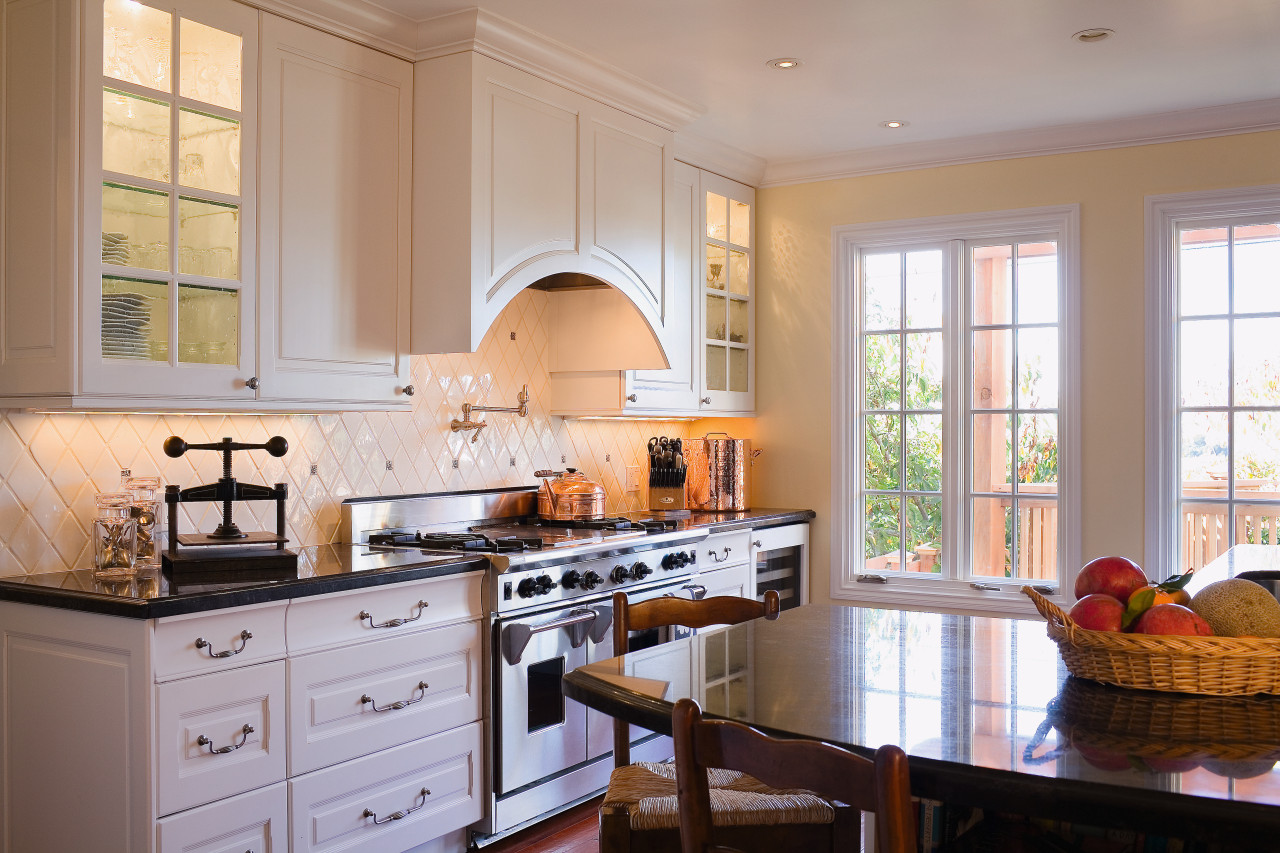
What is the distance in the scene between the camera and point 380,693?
114 inches

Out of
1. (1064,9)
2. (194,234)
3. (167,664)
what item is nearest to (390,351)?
(194,234)

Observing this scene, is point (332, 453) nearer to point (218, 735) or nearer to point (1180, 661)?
point (218, 735)

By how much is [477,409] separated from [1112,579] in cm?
275

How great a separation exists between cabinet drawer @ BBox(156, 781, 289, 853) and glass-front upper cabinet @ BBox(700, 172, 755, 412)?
8.88ft

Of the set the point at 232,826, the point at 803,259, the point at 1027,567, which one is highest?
the point at 803,259

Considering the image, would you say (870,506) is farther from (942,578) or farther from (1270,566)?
(1270,566)

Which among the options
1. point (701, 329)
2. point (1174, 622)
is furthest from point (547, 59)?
point (1174, 622)

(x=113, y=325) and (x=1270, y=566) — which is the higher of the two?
(x=113, y=325)

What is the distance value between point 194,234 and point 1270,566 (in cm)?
316

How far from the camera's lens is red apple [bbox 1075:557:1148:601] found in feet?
5.32

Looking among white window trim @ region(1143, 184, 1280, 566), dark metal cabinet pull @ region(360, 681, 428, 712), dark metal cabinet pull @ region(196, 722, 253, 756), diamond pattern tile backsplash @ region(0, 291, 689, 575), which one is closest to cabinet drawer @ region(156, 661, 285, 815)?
dark metal cabinet pull @ region(196, 722, 253, 756)

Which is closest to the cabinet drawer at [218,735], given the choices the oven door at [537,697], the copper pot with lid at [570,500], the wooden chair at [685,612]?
the oven door at [537,697]

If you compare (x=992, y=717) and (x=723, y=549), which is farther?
(x=723, y=549)

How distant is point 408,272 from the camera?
3402 millimetres
